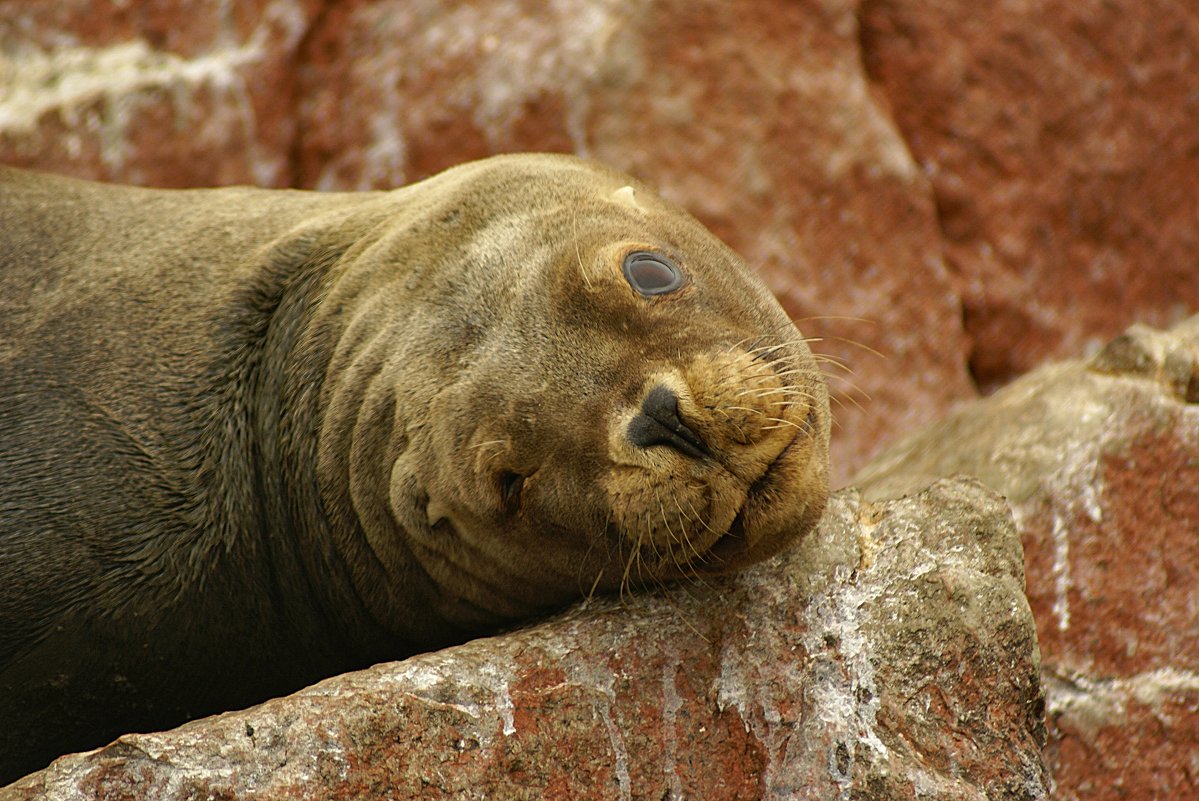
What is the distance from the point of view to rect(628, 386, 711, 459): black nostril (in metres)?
3.27

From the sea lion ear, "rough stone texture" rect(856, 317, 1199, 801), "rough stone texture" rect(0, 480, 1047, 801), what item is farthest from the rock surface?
"rough stone texture" rect(0, 480, 1047, 801)

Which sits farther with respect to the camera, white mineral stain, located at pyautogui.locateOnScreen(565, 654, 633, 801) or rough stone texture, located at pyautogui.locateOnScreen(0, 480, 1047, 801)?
Result: white mineral stain, located at pyautogui.locateOnScreen(565, 654, 633, 801)

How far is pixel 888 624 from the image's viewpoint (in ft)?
11.9

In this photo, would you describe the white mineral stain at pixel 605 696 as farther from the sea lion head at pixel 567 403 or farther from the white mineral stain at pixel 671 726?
the sea lion head at pixel 567 403

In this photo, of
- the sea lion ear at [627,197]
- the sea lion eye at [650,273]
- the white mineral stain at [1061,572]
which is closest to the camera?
the sea lion eye at [650,273]

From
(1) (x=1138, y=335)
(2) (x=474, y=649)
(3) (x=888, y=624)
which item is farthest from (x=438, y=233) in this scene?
(1) (x=1138, y=335)

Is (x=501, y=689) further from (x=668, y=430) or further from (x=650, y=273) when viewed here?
(x=650, y=273)

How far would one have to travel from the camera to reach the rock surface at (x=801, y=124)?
6.98 meters

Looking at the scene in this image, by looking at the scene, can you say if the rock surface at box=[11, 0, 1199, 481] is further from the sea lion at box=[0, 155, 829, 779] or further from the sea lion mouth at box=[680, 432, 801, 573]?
the sea lion mouth at box=[680, 432, 801, 573]

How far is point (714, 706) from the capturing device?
3.53 metres

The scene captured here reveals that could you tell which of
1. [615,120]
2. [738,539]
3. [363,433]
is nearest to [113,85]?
[615,120]

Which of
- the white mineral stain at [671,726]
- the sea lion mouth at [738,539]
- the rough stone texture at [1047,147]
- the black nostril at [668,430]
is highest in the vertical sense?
the black nostril at [668,430]

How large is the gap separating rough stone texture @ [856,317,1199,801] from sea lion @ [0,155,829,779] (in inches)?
53.4

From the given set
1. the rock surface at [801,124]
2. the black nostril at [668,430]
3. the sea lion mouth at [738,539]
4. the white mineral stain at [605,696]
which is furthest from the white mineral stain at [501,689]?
the rock surface at [801,124]
